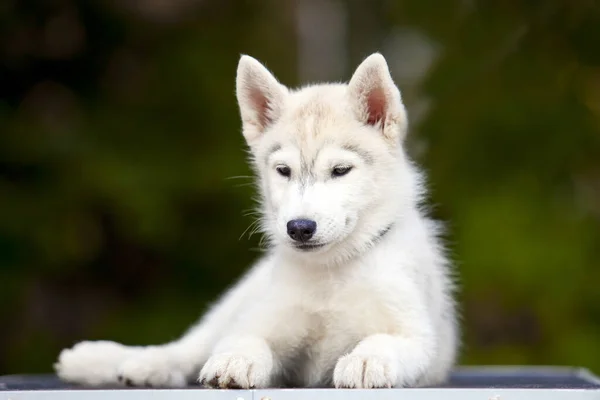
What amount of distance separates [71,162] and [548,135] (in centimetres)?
429

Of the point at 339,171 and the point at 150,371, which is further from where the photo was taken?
the point at 150,371

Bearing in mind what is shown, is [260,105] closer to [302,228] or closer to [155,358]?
[302,228]

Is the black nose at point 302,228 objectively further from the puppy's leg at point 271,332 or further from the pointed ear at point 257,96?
the pointed ear at point 257,96

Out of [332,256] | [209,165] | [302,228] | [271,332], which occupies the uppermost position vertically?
[302,228]

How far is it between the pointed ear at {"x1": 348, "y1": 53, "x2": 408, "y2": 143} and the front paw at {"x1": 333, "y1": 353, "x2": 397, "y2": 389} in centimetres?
127

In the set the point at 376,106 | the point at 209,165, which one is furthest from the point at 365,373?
the point at 209,165

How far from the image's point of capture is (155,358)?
4.79 m

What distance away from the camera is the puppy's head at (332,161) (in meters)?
4.29

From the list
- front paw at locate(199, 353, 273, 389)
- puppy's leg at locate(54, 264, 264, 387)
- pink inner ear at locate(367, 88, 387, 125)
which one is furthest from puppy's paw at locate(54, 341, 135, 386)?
pink inner ear at locate(367, 88, 387, 125)

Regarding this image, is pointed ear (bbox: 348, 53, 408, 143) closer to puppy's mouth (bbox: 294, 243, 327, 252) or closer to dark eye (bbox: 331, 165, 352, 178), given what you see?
dark eye (bbox: 331, 165, 352, 178)

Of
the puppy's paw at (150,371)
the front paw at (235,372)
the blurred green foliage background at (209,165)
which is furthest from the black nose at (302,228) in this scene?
the blurred green foliage background at (209,165)

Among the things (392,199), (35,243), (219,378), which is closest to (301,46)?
(35,243)

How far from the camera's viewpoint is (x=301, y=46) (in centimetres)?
995

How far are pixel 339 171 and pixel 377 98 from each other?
489mm
